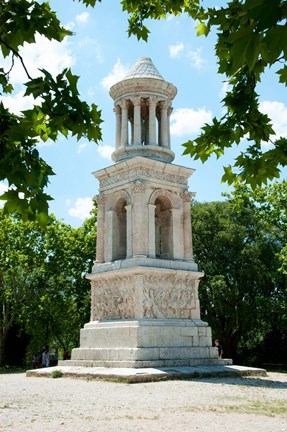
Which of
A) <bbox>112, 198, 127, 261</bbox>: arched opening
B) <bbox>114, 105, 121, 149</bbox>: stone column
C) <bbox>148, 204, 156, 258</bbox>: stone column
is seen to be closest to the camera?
<bbox>148, 204, 156, 258</bbox>: stone column

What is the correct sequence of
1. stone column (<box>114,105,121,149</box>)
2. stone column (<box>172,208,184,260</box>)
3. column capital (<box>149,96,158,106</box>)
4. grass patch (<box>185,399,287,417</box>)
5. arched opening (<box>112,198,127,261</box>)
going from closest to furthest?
grass patch (<box>185,399,287,417</box>) < stone column (<box>172,208,184,260</box>) < arched opening (<box>112,198,127,261</box>) < column capital (<box>149,96,158,106</box>) < stone column (<box>114,105,121,149</box>)

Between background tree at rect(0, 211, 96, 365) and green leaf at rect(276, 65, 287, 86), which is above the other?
background tree at rect(0, 211, 96, 365)

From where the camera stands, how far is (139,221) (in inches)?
708

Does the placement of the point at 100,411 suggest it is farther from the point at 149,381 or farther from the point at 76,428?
the point at 149,381

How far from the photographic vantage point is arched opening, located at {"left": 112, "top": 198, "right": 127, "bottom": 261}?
19453 mm

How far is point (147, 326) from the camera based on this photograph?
16328 mm

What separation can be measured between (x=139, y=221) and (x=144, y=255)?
139 cm

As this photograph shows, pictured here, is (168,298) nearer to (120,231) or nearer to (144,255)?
(144,255)

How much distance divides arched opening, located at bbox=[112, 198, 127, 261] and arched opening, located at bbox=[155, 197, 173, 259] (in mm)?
1361

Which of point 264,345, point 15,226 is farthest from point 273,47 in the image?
point 264,345

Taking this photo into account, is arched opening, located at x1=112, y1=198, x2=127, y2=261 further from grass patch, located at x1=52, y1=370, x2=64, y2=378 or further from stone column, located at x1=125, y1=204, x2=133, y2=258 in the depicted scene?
grass patch, located at x1=52, y1=370, x2=64, y2=378

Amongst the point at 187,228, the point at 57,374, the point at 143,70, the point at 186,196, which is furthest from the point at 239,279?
the point at 57,374

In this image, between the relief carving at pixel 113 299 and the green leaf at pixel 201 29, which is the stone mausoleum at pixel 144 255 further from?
the green leaf at pixel 201 29

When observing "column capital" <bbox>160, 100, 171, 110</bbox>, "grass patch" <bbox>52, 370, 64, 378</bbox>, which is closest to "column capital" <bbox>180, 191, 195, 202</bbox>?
"column capital" <bbox>160, 100, 171, 110</bbox>
